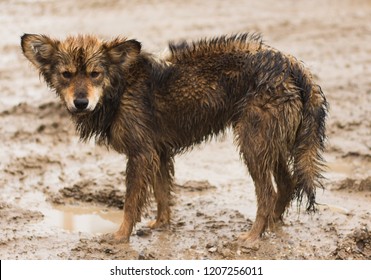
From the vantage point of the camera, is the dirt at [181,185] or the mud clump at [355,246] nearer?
the mud clump at [355,246]

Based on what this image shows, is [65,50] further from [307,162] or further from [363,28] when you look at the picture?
[363,28]

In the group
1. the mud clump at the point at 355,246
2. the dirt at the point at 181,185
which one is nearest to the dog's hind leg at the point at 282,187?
the dirt at the point at 181,185

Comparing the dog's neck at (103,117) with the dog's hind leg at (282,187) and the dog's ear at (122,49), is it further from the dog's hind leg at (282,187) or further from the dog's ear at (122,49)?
the dog's hind leg at (282,187)

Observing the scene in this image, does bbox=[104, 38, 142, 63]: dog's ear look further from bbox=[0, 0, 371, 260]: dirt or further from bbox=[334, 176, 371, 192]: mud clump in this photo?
bbox=[334, 176, 371, 192]: mud clump

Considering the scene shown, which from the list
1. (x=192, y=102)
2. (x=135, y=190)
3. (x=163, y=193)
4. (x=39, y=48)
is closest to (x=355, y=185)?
(x=163, y=193)

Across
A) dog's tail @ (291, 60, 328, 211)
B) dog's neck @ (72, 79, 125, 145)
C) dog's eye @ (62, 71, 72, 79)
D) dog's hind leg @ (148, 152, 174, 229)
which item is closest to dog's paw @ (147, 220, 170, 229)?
dog's hind leg @ (148, 152, 174, 229)

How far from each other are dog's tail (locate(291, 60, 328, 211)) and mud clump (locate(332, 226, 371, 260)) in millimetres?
450

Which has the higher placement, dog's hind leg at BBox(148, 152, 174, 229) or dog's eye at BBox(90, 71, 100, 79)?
dog's eye at BBox(90, 71, 100, 79)

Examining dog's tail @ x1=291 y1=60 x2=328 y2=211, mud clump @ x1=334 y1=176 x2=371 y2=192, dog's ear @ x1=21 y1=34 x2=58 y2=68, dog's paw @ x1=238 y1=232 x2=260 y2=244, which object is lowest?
dog's paw @ x1=238 y1=232 x2=260 y2=244

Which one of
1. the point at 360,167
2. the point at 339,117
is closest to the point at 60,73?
the point at 360,167

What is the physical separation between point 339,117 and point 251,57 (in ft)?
13.2

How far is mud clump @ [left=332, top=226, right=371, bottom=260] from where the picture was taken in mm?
6586

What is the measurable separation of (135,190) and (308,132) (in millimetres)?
1559

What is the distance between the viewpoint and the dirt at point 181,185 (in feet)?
22.4
